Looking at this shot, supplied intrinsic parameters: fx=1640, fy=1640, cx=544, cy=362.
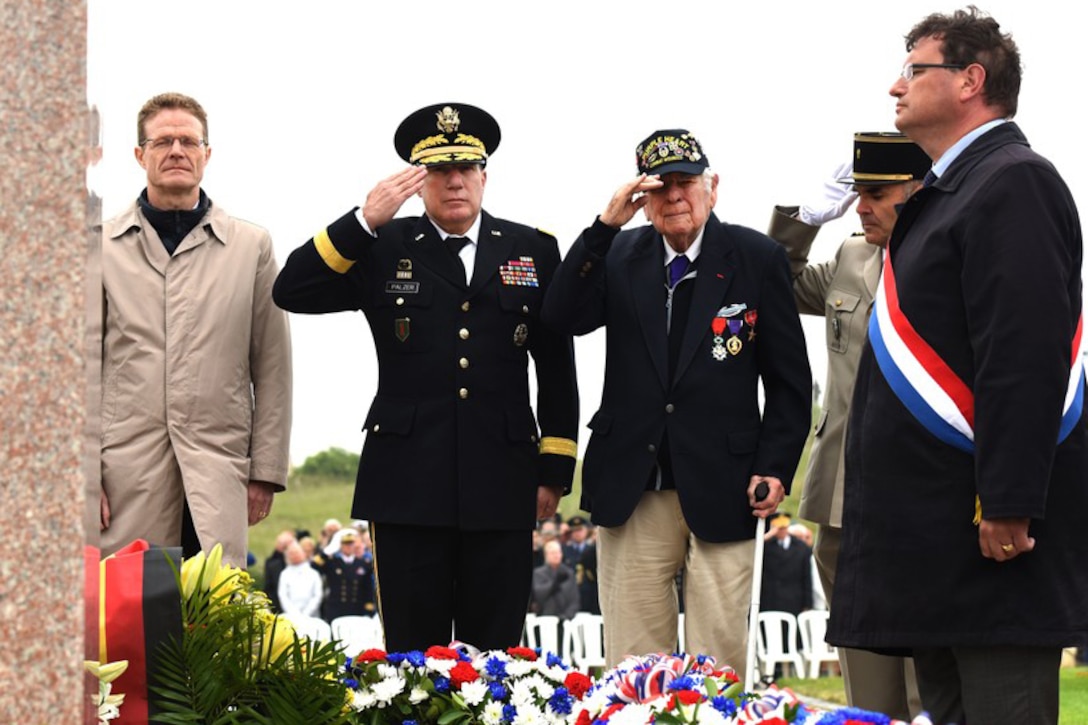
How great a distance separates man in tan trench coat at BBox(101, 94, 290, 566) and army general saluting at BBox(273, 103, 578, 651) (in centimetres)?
33

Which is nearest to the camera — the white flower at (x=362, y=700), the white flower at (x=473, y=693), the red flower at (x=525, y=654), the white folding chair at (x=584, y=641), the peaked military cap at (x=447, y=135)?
the white flower at (x=362, y=700)

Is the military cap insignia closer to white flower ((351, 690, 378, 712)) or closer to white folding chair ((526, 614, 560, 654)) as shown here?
white flower ((351, 690, 378, 712))

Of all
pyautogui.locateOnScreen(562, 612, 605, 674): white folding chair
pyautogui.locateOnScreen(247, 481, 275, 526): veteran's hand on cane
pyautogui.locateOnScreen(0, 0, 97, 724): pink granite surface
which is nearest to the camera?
pyautogui.locateOnScreen(0, 0, 97, 724): pink granite surface

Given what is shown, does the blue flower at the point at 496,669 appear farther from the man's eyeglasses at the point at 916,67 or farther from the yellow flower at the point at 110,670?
the man's eyeglasses at the point at 916,67

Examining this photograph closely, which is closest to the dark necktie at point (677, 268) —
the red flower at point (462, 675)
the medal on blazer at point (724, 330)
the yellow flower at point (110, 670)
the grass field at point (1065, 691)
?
the medal on blazer at point (724, 330)

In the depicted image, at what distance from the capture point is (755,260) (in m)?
5.42

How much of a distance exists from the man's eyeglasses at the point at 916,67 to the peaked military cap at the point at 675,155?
4.03ft

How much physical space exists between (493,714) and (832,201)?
2394mm

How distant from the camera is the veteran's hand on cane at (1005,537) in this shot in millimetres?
3633

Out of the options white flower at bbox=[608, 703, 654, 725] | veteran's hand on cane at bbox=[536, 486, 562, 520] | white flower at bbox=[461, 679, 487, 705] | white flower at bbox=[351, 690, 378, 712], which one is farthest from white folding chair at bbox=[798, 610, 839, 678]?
white flower at bbox=[608, 703, 654, 725]

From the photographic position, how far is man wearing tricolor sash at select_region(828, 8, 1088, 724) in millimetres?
3646

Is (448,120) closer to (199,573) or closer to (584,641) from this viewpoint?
(199,573)

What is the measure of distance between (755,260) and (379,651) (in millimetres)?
1857

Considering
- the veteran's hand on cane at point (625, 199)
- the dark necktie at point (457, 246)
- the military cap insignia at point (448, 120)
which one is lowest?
the dark necktie at point (457, 246)
